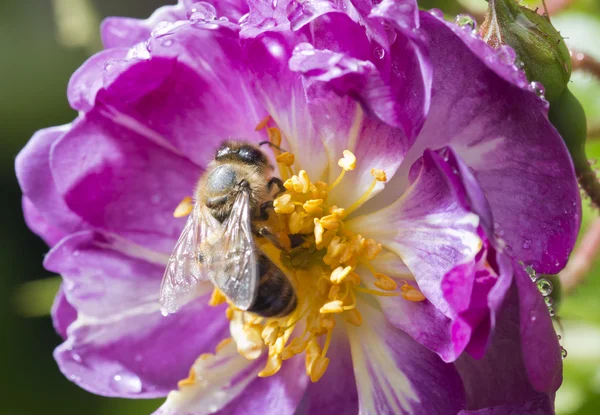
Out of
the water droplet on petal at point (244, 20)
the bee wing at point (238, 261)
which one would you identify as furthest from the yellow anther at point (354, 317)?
the water droplet on petal at point (244, 20)

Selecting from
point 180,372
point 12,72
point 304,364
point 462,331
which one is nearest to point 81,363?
point 180,372

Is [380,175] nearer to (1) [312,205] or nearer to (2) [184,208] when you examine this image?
(1) [312,205]

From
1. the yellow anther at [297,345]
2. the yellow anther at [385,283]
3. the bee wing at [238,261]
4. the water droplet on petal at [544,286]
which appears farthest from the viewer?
the yellow anther at [297,345]

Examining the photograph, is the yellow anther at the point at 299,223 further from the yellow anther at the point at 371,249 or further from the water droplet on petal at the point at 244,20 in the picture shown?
the water droplet on petal at the point at 244,20

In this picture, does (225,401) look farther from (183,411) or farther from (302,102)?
(302,102)

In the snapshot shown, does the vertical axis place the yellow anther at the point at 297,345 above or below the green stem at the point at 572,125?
below
